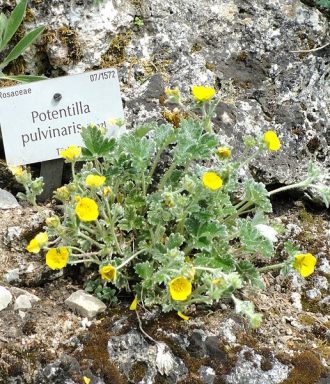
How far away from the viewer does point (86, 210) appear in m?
1.86

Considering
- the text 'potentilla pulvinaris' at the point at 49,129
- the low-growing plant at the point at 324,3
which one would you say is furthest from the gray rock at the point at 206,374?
the low-growing plant at the point at 324,3

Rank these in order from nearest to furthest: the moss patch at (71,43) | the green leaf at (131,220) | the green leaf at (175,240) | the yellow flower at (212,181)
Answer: the yellow flower at (212,181) < the green leaf at (175,240) < the green leaf at (131,220) < the moss patch at (71,43)

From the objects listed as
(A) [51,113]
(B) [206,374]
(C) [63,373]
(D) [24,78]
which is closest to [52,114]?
(A) [51,113]

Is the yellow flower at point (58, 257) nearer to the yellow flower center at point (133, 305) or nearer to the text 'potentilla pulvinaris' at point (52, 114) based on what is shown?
the yellow flower center at point (133, 305)

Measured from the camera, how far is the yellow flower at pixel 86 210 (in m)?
1.85

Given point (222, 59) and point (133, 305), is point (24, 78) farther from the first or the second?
point (133, 305)

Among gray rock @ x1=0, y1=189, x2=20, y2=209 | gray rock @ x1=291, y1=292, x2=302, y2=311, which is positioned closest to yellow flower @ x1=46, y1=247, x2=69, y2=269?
gray rock @ x1=0, y1=189, x2=20, y2=209

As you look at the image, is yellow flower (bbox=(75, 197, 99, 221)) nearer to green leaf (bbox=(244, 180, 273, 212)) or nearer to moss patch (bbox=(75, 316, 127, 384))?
moss patch (bbox=(75, 316, 127, 384))

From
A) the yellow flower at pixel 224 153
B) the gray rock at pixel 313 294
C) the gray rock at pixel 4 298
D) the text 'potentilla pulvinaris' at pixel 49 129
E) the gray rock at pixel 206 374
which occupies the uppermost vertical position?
the yellow flower at pixel 224 153

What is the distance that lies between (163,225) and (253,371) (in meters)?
0.57

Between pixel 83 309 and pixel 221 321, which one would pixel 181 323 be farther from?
pixel 83 309

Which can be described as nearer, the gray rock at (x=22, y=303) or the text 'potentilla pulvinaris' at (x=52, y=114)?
the gray rock at (x=22, y=303)

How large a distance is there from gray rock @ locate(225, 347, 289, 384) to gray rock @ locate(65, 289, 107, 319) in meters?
0.45

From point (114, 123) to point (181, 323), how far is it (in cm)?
77
